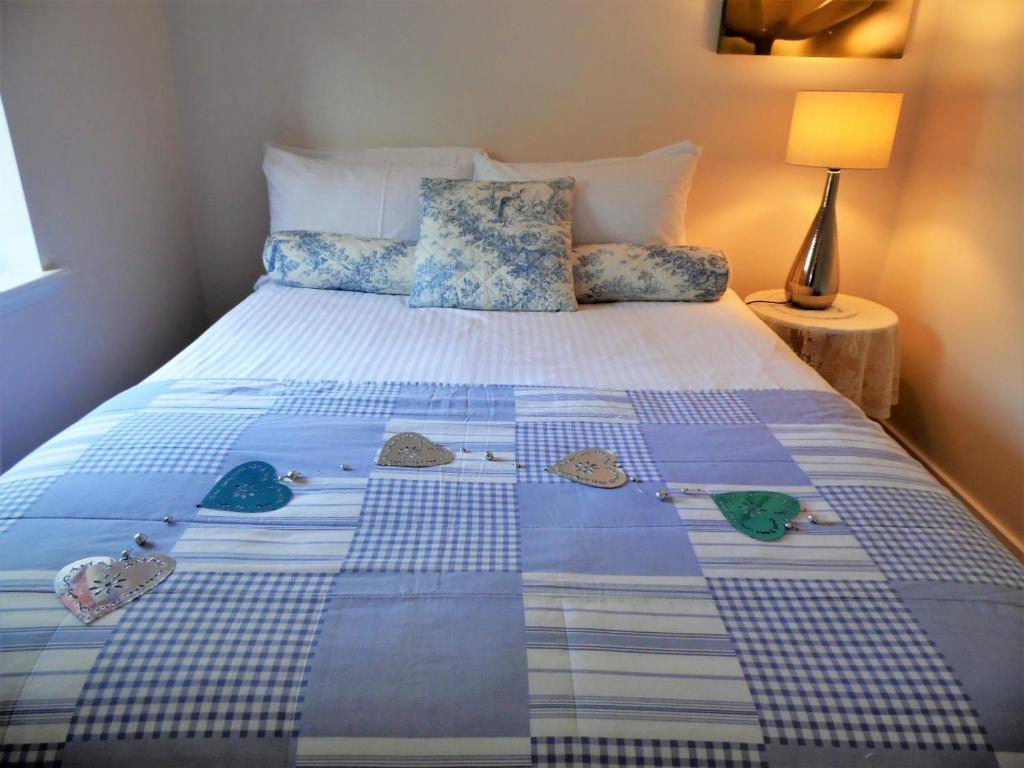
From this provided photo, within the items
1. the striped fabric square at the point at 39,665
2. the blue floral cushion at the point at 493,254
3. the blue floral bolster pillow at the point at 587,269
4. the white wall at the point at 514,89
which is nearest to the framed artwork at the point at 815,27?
the white wall at the point at 514,89

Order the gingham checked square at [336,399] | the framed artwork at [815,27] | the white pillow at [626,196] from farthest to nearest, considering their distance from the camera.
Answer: the framed artwork at [815,27]
the white pillow at [626,196]
the gingham checked square at [336,399]

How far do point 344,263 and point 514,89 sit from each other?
0.91 m

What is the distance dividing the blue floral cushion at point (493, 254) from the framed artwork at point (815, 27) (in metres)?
0.97

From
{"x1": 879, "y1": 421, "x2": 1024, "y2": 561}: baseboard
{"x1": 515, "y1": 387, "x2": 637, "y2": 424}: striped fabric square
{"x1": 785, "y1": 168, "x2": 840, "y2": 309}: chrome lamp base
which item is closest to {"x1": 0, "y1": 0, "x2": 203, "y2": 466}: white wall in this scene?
{"x1": 515, "y1": 387, "x2": 637, "y2": 424}: striped fabric square

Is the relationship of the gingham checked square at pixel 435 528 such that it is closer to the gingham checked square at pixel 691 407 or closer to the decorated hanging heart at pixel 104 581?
the decorated hanging heart at pixel 104 581

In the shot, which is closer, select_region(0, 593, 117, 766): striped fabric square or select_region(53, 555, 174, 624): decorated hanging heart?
select_region(0, 593, 117, 766): striped fabric square

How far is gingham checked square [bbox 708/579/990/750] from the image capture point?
0.73m

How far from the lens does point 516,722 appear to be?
737mm

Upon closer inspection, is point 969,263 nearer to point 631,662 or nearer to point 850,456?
point 850,456

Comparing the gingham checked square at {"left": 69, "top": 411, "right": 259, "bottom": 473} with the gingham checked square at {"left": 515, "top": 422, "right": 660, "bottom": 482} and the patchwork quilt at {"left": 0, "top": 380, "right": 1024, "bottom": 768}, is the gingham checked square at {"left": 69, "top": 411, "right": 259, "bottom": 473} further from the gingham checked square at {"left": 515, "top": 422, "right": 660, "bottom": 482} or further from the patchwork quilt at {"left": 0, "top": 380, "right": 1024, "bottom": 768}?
the gingham checked square at {"left": 515, "top": 422, "right": 660, "bottom": 482}

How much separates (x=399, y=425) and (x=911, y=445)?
6.71 feet

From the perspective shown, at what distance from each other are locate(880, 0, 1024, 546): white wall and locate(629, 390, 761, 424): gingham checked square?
3.66 feet

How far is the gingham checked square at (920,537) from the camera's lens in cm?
94

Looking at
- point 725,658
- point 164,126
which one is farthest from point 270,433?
point 164,126
